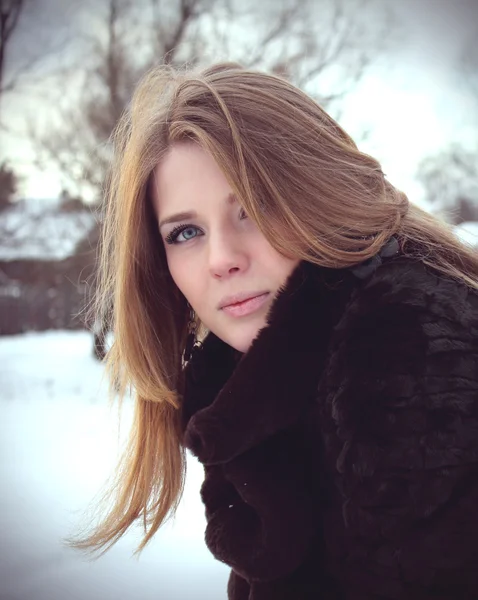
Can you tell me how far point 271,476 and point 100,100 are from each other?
24.2 ft

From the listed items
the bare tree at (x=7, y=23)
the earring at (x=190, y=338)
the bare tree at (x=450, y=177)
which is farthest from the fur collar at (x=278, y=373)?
the bare tree at (x=7, y=23)

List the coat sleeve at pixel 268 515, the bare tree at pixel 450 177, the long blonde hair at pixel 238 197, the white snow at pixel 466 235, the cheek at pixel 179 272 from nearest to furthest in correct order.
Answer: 1. the coat sleeve at pixel 268 515
2. the long blonde hair at pixel 238 197
3. the cheek at pixel 179 272
4. the white snow at pixel 466 235
5. the bare tree at pixel 450 177

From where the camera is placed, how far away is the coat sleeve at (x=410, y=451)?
83cm

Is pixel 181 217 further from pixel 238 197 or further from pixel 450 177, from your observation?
pixel 450 177

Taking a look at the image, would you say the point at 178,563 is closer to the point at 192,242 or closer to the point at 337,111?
the point at 192,242

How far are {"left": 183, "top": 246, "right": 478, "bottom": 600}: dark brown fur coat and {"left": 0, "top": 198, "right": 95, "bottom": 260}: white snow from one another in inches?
281

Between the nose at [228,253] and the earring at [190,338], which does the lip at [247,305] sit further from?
the earring at [190,338]

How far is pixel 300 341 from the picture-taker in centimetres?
116

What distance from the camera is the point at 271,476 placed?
1168 mm

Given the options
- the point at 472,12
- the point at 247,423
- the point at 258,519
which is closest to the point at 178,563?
the point at 258,519

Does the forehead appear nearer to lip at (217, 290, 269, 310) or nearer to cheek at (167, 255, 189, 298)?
cheek at (167, 255, 189, 298)

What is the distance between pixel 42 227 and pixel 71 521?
6437 mm

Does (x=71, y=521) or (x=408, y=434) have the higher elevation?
(x=71, y=521)

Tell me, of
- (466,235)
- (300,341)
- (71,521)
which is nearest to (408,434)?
(300,341)
